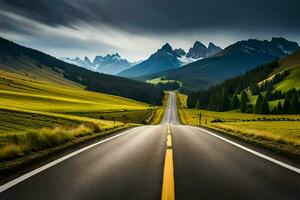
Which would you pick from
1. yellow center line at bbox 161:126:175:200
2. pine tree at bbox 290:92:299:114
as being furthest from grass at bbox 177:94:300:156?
pine tree at bbox 290:92:299:114

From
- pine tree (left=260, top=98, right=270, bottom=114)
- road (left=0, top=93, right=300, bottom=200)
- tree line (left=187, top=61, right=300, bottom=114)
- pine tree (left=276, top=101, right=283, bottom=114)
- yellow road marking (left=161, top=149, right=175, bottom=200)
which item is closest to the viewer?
yellow road marking (left=161, top=149, right=175, bottom=200)

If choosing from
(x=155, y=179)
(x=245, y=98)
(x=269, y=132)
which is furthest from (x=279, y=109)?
(x=155, y=179)

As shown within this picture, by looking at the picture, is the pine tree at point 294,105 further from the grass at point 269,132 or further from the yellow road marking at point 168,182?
the yellow road marking at point 168,182

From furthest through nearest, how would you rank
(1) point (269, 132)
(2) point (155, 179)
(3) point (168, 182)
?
(1) point (269, 132) < (2) point (155, 179) < (3) point (168, 182)

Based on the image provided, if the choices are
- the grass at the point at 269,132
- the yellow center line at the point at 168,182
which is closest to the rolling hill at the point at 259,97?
the grass at the point at 269,132

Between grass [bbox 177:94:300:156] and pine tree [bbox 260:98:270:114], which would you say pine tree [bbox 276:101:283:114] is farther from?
grass [bbox 177:94:300:156]

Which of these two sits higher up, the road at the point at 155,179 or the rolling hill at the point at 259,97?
the rolling hill at the point at 259,97

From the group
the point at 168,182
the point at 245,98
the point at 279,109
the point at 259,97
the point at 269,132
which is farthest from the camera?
the point at 245,98

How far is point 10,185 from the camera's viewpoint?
5945 millimetres

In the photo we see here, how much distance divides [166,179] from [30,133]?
7.88 m

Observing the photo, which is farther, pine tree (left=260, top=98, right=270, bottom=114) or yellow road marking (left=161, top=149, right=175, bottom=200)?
pine tree (left=260, top=98, right=270, bottom=114)

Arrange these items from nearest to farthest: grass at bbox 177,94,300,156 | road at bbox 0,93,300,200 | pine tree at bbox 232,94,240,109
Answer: road at bbox 0,93,300,200 → grass at bbox 177,94,300,156 → pine tree at bbox 232,94,240,109

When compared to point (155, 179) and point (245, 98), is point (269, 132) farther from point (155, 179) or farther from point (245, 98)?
point (245, 98)

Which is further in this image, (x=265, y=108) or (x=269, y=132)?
(x=265, y=108)
